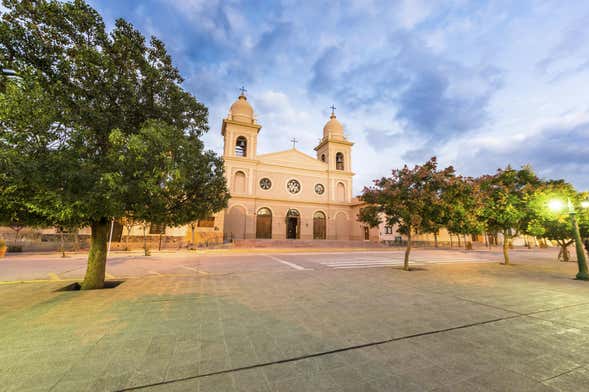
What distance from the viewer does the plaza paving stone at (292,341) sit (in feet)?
7.58

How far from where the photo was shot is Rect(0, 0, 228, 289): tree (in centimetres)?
375

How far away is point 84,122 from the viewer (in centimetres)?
480

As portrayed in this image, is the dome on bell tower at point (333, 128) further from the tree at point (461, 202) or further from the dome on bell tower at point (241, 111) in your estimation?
the tree at point (461, 202)

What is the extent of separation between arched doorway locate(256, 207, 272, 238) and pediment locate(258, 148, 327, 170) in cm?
615

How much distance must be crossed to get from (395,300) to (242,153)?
2589 cm

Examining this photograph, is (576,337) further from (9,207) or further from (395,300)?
(9,207)

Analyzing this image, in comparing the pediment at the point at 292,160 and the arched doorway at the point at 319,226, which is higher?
the pediment at the point at 292,160

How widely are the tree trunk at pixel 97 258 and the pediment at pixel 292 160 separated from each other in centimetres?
2317

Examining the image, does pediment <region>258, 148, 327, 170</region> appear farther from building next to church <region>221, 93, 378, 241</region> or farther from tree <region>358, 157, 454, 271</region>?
tree <region>358, 157, 454, 271</region>

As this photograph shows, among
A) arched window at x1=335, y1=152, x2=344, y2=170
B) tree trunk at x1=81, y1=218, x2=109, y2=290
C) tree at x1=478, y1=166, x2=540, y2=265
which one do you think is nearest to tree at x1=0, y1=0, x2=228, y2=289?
tree trunk at x1=81, y1=218, x2=109, y2=290

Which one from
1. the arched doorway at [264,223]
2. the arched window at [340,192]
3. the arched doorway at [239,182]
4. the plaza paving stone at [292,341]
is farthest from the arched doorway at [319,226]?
the plaza paving stone at [292,341]

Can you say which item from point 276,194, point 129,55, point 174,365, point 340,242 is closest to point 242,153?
point 276,194

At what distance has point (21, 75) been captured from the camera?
4098mm

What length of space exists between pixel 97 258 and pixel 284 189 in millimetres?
23331
